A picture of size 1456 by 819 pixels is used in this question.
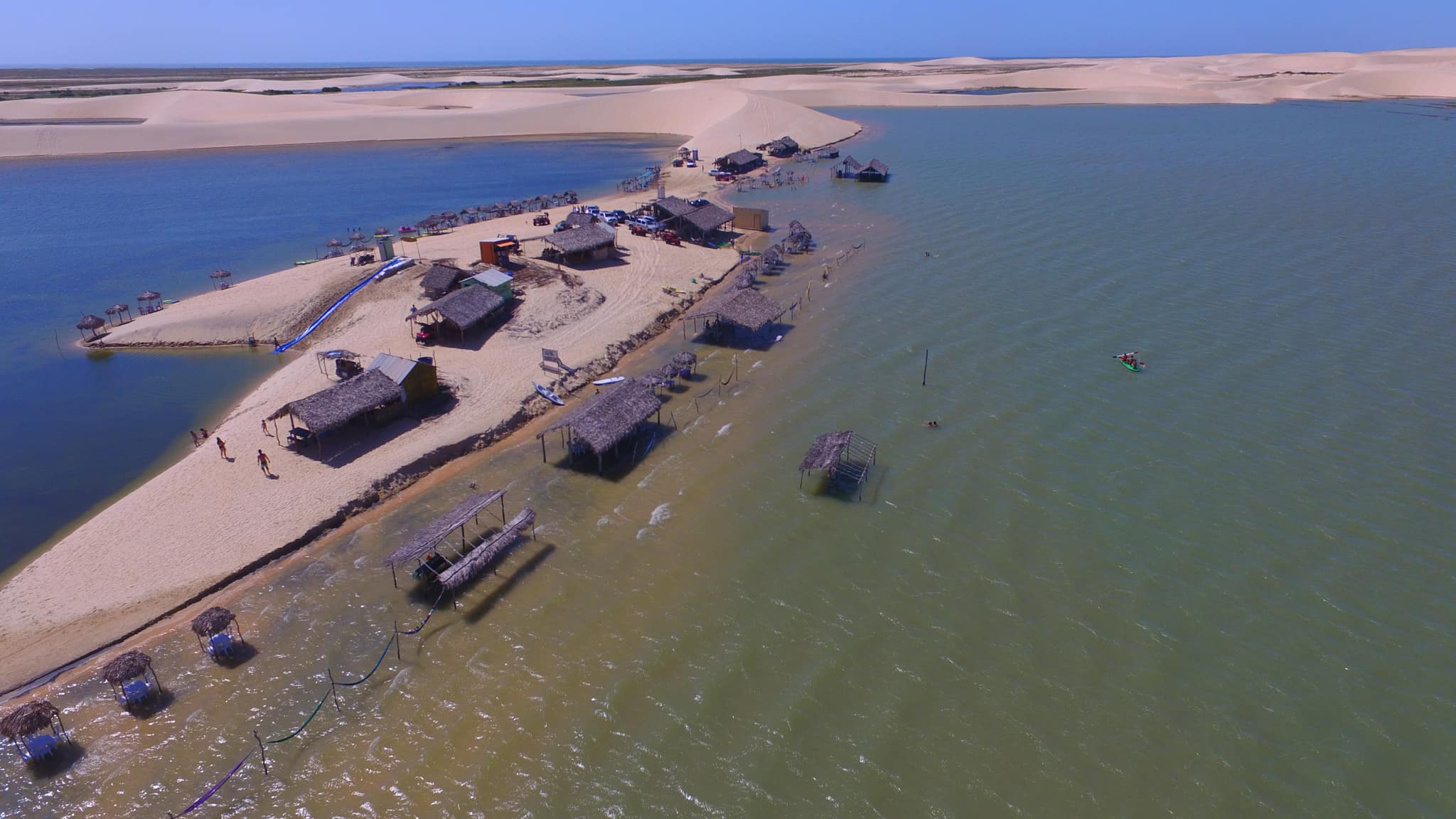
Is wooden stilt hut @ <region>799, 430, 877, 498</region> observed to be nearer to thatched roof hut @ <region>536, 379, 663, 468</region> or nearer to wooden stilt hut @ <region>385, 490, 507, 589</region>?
thatched roof hut @ <region>536, 379, 663, 468</region>

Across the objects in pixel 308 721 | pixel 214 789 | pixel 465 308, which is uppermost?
pixel 465 308

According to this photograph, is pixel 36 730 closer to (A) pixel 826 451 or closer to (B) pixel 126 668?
(B) pixel 126 668

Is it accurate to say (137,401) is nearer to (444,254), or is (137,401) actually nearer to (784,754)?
(444,254)

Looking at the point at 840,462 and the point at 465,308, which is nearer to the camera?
the point at 840,462

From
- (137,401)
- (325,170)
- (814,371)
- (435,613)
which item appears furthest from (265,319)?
(325,170)

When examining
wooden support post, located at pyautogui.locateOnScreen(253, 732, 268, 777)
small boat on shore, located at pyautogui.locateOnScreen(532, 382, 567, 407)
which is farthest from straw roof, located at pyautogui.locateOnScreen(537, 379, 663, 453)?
wooden support post, located at pyautogui.locateOnScreen(253, 732, 268, 777)

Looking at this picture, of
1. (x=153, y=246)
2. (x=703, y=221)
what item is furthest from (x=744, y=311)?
(x=153, y=246)
